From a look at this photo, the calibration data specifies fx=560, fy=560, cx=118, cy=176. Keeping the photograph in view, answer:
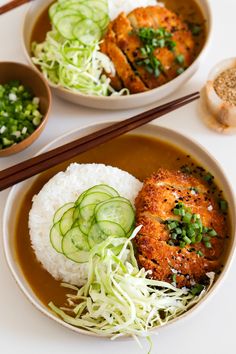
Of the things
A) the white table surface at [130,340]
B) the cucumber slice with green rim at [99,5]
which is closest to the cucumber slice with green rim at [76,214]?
the white table surface at [130,340]

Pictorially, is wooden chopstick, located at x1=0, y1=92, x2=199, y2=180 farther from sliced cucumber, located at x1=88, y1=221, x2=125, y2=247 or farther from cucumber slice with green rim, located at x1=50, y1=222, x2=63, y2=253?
sliced cucumber, located at x1=88, y1=221, x2=125, y2=247

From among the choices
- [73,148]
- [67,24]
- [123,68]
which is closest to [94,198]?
[73,148]

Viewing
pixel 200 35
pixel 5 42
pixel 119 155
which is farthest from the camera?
pixel 5 42

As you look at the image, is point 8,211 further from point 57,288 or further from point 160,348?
point 160,348

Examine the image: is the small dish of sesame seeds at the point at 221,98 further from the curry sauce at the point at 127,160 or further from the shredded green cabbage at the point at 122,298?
the shredded green cabbage at the point at 122,298

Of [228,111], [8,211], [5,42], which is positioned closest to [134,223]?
[8,211]

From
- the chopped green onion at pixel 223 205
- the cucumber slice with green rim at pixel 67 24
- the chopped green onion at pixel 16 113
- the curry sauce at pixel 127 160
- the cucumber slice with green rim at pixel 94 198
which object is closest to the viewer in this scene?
the cucumber slice with green rim at pixel 94 198

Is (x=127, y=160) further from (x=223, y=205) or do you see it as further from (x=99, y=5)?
(x=99, y=5)
